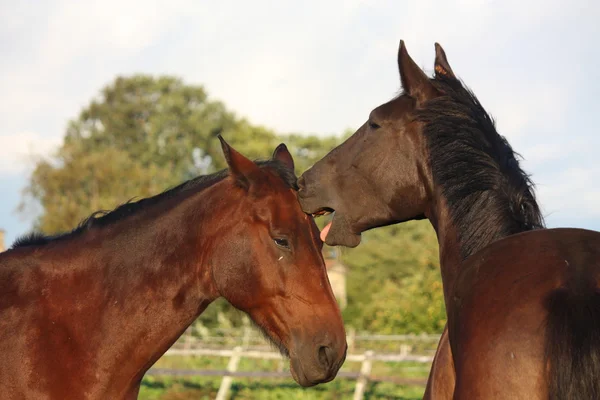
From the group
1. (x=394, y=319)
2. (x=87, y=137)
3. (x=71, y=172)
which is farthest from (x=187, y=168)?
(x=394, y=319)

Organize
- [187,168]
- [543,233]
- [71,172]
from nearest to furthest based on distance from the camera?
[543,233], [71,172], [187,168]

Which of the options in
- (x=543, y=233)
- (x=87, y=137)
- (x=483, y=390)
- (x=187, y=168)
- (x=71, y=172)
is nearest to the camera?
(x=483, y=390)

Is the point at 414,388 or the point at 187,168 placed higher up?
the point at 187,168

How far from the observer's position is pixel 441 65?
13.0ft

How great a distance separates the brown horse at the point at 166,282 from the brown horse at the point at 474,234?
1.08 ft

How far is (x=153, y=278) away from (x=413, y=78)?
70.6 inches

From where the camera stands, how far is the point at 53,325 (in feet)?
13.5

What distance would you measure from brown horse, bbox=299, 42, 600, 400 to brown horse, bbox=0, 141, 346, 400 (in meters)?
0.33

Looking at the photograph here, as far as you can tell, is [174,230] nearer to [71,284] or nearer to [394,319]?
[71,284]

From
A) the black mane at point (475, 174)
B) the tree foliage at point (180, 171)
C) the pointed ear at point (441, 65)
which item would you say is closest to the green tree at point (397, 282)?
the tree foliage at point (180, 171)

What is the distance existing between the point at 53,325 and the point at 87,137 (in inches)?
1856

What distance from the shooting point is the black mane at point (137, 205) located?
4.48 m

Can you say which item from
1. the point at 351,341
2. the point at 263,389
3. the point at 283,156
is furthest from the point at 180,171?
the point at 283,156

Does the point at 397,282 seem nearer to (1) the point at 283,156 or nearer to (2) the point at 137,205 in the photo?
(1) the point at 283,156
